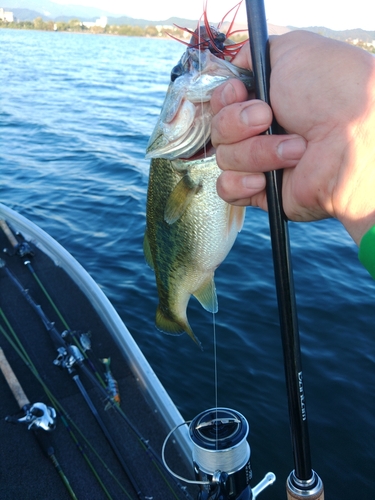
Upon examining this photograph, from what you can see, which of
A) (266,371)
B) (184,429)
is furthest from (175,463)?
(266,371)

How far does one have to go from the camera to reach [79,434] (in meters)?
3.69

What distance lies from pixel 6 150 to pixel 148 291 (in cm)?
1000

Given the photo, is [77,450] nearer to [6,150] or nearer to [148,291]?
[148,291]

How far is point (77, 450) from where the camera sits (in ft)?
11.8

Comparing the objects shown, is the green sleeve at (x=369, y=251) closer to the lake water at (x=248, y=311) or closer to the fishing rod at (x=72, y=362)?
the fishing rod at (x=72, y=362)

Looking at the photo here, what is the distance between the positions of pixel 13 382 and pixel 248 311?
3490 millimetres

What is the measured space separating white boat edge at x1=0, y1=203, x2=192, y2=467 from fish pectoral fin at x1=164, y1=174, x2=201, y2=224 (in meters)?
1.38

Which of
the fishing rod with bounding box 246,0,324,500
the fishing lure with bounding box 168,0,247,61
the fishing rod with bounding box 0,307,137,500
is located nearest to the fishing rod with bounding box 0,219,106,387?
the fishing rod with bounding box 0,307,137,500

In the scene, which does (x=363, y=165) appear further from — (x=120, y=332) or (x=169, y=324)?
(x=120, y=332)

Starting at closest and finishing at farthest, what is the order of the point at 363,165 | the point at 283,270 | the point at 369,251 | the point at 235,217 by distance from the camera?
the point at 369,251 → the point at 363,165 → the point at 283,270 → the point at 235,217

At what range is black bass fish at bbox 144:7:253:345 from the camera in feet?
5.89

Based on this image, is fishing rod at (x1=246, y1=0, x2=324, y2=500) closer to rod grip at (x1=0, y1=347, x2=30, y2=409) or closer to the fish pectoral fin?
the fish pectoral fin

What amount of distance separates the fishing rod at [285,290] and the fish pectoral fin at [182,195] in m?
0.39

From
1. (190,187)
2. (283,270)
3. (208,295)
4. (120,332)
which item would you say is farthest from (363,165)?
(120,332)
